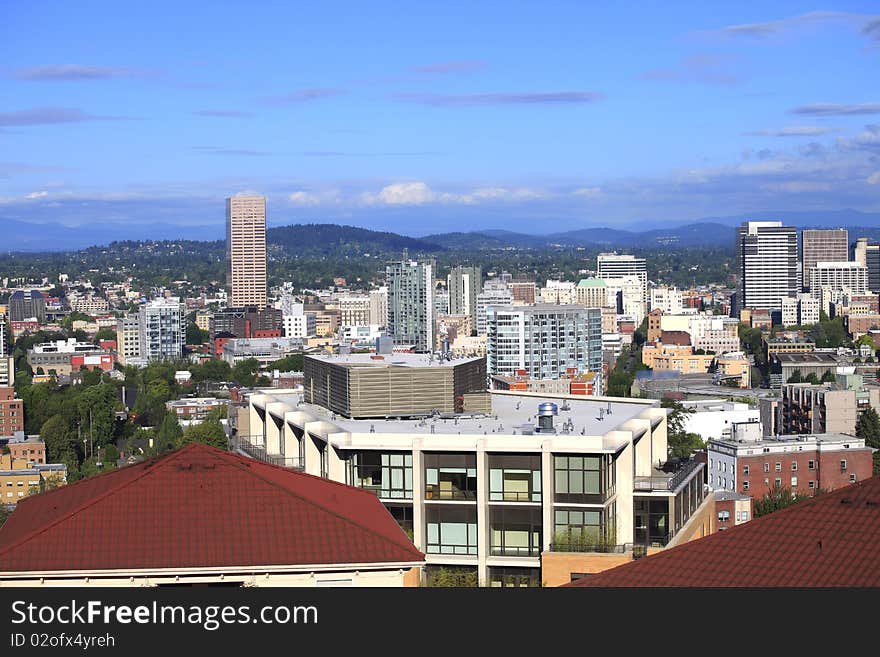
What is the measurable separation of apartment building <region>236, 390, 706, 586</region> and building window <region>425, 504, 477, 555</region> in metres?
0.01

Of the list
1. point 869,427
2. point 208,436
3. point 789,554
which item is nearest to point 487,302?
point 869,427

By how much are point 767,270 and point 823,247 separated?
2499 cm

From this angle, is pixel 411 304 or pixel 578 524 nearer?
pixel 578 524

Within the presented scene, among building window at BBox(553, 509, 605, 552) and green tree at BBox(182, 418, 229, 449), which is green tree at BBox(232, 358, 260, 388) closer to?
green tree at BBox(182, 418, 229, 449)

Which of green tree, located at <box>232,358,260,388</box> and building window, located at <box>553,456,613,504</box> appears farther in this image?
green tree, located at <box>232,358,260,388</box>

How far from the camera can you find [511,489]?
18625 millimetres

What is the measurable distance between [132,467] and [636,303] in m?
141

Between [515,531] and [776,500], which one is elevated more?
[515,531]

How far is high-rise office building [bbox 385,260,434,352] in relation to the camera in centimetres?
12212

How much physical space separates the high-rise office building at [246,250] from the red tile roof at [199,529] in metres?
151

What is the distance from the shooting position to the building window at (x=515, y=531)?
60.8 ft

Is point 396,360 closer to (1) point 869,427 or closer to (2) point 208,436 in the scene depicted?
(2) point 208,436

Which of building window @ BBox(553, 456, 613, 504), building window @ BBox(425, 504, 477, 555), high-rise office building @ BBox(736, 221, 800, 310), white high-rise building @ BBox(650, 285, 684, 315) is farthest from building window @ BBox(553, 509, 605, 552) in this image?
high-rise office building @ BBox(736, 221, 800, 310)

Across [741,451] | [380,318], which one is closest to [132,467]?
[741,451]
